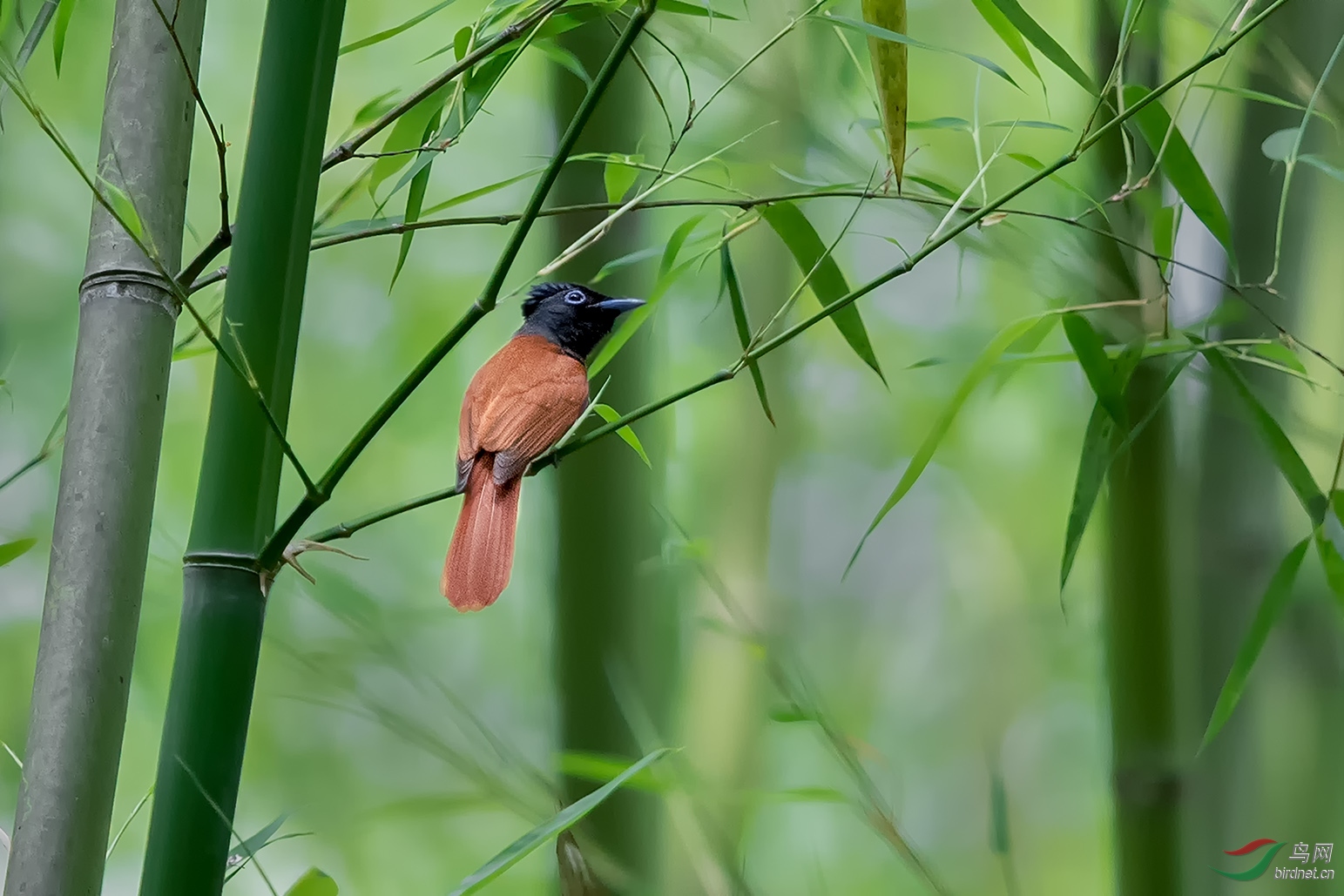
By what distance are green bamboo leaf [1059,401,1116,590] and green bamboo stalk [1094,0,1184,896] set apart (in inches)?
4.4

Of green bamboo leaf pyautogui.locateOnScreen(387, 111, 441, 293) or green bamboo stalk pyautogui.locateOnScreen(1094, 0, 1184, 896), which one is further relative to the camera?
green bamboo stalk pyautogui.locateOnScreen(1094, 0, 1184, 896)

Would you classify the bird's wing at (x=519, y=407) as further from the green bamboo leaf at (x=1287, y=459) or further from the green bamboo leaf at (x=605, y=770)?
the green bamboo leaf at (x=1287, y=459)

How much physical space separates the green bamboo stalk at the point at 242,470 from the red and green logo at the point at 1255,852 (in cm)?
63

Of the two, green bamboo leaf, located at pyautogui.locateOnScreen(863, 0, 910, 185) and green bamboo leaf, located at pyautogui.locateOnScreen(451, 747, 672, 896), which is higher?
green bamboo leaf, located at pyautogui.locateOnScreen(863, 0, 910, 185)

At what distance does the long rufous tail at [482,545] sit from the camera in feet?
1.68

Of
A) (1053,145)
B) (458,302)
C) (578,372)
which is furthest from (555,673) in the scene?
(1053,145)

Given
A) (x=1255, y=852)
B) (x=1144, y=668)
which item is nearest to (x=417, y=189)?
(x=1144, y=668)

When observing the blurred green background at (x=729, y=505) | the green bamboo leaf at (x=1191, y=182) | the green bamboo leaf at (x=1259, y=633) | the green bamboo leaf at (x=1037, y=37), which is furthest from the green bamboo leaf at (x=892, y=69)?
the blurred green background at (x=729, y=505)

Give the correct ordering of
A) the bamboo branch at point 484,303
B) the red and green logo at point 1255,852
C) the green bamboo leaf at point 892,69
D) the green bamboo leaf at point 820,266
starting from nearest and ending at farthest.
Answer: the bamboo branch at point 484,303 → the green bamboo leaf at point 892,69 → the green bamboo leaf at point 820,266 → the red and green logo at point 1255,852

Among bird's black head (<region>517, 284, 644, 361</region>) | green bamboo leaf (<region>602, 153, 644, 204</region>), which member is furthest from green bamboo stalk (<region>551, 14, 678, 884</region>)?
green bamboo leaf (<region>602, 153, 644, 204</region>)

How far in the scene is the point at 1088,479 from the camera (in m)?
0.60

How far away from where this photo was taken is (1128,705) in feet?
2.43

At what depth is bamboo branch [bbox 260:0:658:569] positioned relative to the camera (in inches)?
12.9

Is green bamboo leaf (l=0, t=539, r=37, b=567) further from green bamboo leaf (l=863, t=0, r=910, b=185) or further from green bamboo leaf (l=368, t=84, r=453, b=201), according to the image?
green bamboo leaf (l=863, t=0, r=910, b=185)
